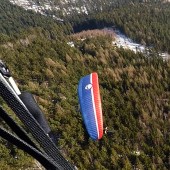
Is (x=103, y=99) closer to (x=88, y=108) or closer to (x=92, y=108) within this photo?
(x=88, y=108)

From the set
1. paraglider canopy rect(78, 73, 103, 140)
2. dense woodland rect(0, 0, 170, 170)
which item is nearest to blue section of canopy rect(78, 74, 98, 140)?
paraglider canopy rect(78, 73, 103, 140)

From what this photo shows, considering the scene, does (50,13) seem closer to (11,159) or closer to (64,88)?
(64,88)

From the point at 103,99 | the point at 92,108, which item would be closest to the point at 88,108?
the point at 92,108

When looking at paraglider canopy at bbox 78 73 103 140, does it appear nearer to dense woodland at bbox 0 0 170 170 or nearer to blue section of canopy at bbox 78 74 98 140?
blue section of canopy at bbox 78 74 98 140

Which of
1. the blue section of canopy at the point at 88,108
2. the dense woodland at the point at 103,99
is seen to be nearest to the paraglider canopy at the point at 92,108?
the blue section of canopy at the point at 88,108

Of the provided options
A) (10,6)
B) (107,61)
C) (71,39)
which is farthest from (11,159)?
(10,6)

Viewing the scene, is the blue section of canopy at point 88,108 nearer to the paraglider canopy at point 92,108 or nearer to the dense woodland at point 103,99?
the paraglider canopy at point 92,108

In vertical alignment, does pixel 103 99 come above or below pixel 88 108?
below
